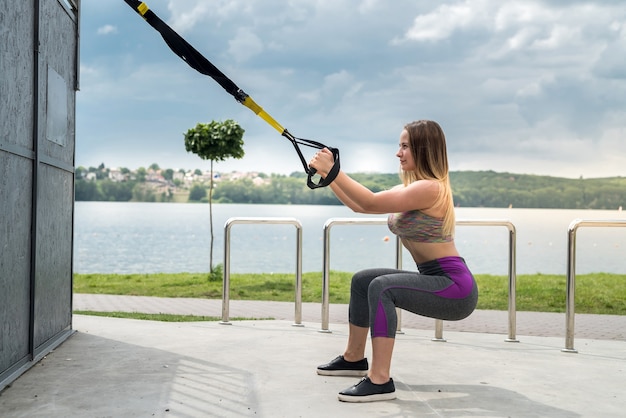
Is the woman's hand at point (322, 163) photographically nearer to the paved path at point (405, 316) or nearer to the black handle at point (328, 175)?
the black handle at point (328, 175)

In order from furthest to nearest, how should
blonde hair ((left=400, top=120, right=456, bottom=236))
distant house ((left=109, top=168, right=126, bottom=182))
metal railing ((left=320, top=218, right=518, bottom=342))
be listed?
distant house ((left=109, top=168, right=126, bottom=182))
metal railing ((left=320, top=218, right=518, bottom=342))
blonde hair ((left=400, top=120, right=456, bottom=236))

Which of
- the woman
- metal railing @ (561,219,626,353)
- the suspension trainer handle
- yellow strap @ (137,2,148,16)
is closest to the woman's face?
the woman

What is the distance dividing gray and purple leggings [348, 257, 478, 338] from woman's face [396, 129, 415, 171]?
50cm

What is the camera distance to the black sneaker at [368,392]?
3.25m

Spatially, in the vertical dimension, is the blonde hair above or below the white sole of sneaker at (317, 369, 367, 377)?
above

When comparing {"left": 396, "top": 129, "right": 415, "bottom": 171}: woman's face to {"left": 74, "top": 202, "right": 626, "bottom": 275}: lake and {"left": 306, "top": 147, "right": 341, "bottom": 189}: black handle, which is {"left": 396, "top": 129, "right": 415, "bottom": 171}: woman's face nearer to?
{"left": 306, "top": 147, "right": 341, "bottom": 189}: black handle

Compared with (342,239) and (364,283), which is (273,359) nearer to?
(364,283)

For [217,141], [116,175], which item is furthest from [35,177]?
[116,175]

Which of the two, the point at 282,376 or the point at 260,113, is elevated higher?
the point at 260,113

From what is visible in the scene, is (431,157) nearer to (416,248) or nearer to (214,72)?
(416,248)

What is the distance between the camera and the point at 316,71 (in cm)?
6234

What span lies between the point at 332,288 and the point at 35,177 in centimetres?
895

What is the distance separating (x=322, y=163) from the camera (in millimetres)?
3090

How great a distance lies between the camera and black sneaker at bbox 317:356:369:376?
378cm
